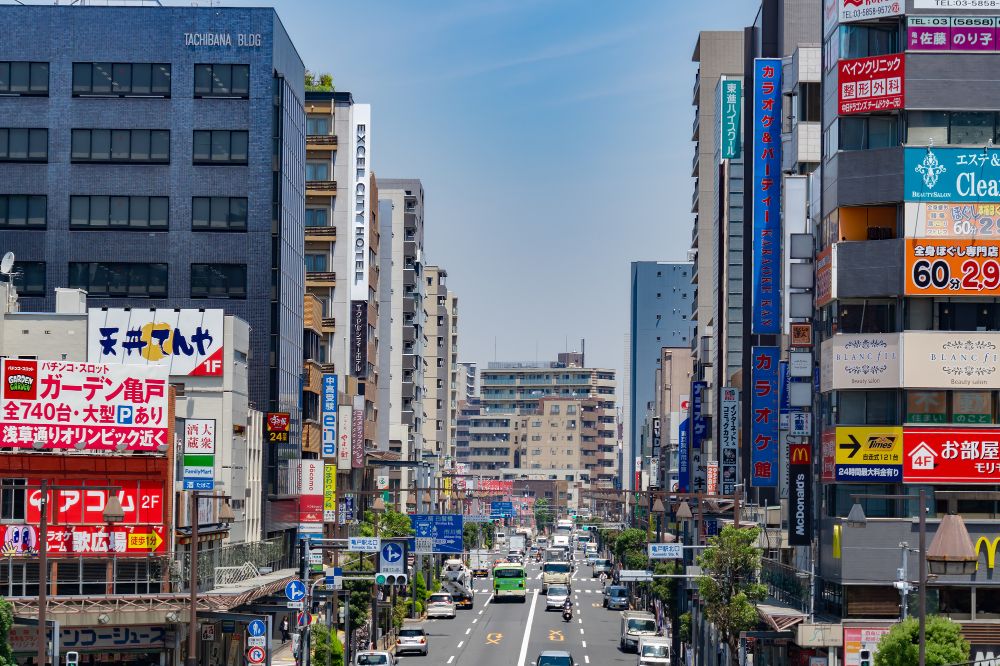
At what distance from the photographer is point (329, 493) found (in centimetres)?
10850

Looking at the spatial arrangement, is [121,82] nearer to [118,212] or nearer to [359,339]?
[118,212]

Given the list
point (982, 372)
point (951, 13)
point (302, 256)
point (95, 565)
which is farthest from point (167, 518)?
point (302, 256)

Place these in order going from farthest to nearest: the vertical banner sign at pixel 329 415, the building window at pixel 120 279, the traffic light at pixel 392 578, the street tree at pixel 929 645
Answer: the vertical banner sign at pixel 329 415 → the building window at pixel 120 279 → the traffic light at pixel 392 578 → the street tree at pixel 929 645

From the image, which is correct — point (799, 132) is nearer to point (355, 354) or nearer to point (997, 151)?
point (997, 151)

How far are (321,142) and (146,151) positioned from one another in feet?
96.6

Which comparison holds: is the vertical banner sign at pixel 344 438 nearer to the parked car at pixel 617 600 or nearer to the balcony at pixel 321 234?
the balcony at pixel 321 234

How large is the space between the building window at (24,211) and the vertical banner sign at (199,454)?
3079cm

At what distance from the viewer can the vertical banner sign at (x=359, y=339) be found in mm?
127188

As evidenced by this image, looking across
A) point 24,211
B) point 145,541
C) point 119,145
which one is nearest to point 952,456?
point 145,541

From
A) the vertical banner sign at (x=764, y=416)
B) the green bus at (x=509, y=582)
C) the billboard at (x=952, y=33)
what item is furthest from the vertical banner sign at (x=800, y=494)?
the green bus at (x=509, y=582)

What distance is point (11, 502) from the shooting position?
62.7 meters

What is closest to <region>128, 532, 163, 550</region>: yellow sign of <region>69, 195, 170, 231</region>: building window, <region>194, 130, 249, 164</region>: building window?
<region>69, 195, 170, 231</region>: building window

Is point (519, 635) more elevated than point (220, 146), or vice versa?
point (220, 146)

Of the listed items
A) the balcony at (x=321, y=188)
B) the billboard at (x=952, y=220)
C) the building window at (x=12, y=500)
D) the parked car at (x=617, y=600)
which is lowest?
the parked car at (x=617, y=600)
